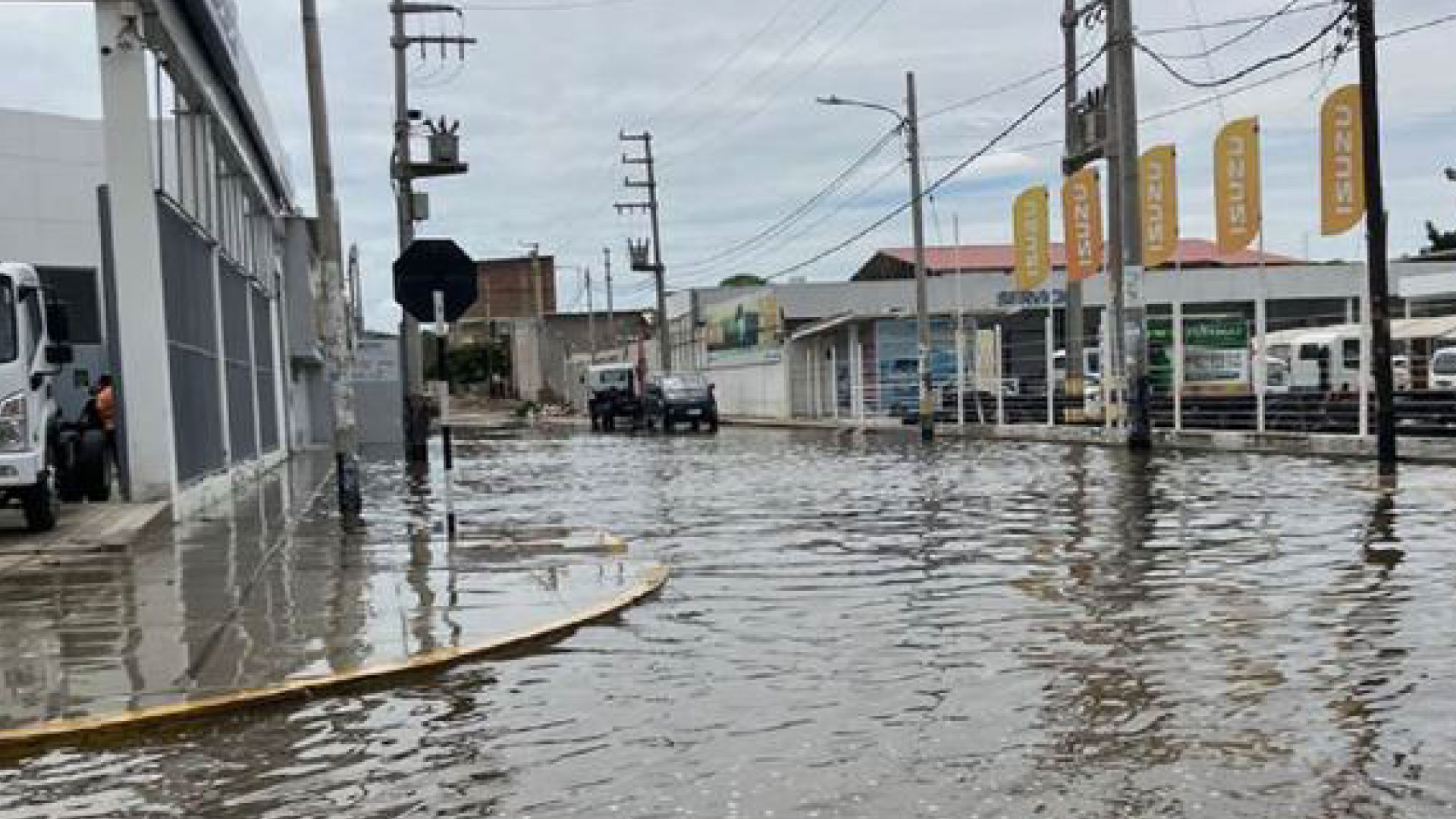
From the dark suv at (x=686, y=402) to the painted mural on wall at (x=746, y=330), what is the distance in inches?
320

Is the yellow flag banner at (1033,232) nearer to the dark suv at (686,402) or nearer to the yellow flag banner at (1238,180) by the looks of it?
the yellow flag banner at (1238,180)

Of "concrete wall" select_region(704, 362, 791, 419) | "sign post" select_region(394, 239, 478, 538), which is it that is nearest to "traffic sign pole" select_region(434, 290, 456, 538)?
"sign post" select_region(394, 239, 478, 538)

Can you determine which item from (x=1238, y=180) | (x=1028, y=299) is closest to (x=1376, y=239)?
(x=1238, y=180)

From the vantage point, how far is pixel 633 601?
1014cm

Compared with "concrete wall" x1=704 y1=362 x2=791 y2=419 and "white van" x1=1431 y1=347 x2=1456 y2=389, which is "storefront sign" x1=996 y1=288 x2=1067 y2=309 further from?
"white van" x1=1431 y1=347 x2=1456 y2=389

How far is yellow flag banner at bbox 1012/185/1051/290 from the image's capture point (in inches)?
1409

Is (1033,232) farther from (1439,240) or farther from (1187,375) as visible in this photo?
(1439,240)

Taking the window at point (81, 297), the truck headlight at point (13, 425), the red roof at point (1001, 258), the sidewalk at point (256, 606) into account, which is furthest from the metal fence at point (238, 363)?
the red roof at point (1001, 258)

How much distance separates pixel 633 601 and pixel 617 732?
3.60m

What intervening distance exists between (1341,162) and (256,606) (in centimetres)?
1762

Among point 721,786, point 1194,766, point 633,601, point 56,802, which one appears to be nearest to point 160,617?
point 633,601

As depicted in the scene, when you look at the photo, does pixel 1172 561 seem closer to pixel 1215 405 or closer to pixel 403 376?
pixel 1215 405

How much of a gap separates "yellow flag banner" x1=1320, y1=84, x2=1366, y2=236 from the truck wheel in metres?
17.8

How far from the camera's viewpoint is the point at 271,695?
7234 millimetres
